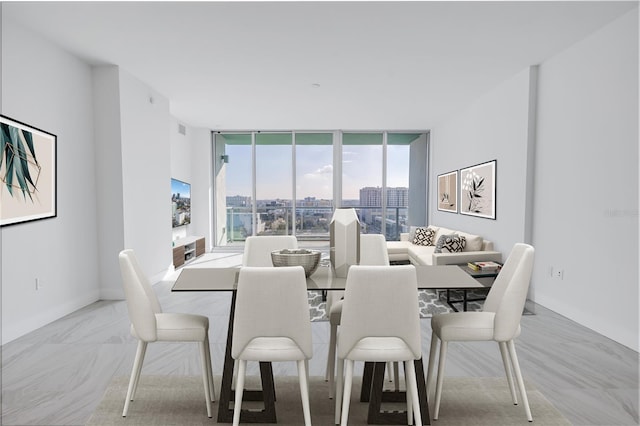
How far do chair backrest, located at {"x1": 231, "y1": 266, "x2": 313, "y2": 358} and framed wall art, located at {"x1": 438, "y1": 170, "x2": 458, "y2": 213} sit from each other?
5.60 m

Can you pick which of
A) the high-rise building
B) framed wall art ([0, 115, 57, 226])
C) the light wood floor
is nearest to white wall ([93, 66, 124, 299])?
framed wall art ([0, 115, 57, 226])

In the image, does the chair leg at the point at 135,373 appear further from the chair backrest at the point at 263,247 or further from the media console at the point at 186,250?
the media console at the point at 186,250

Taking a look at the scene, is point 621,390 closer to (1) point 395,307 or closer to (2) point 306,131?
(1) point 395,307

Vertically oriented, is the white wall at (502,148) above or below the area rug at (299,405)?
above

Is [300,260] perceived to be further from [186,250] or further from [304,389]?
[186,250]

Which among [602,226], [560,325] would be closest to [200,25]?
[602,226]

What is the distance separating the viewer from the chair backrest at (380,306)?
1.76 metres

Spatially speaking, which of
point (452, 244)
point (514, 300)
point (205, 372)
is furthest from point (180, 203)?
point (514, 300)

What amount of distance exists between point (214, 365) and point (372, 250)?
4.69 ft

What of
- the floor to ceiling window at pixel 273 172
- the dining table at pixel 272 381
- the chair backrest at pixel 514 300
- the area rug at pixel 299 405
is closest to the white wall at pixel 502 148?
the area rug at pixel 299 405

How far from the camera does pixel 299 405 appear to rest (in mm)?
2250

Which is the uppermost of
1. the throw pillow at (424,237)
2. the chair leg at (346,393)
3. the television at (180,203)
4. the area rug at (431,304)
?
the television at (180,203)

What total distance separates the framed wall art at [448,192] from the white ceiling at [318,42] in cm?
170

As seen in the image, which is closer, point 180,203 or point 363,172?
point 180,203
